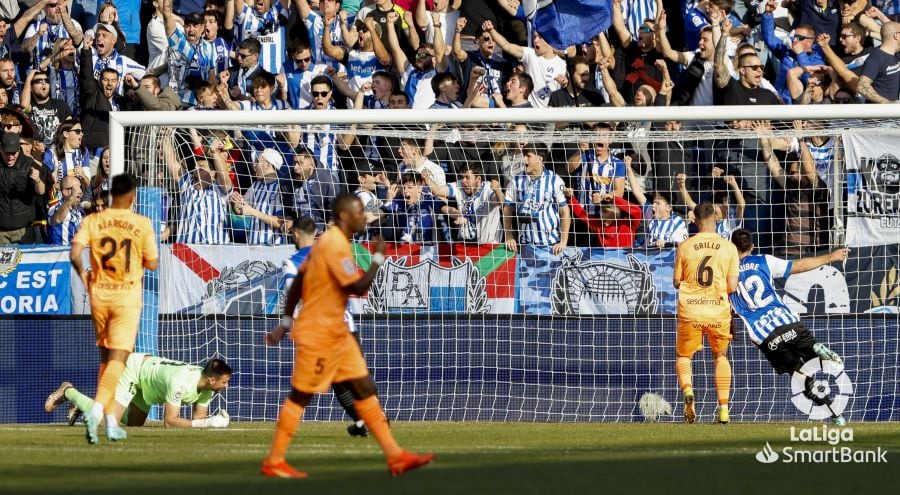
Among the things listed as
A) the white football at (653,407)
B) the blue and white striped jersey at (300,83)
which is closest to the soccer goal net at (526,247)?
the white football at (653,407)

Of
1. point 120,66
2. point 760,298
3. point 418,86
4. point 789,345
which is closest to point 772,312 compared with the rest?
point 760,298

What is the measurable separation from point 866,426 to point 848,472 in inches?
234

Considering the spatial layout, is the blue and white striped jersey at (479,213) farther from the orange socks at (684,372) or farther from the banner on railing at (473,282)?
the orange socks at (684,372)

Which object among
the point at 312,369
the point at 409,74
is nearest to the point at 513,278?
the point at 409,74

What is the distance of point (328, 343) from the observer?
837cm

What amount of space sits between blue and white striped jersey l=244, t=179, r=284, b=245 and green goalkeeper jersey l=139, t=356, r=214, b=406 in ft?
10.5

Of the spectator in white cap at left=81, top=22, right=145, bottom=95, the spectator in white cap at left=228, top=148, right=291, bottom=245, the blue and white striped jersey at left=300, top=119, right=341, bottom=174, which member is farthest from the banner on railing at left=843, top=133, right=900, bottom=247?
the spectator in white cap at left=81, top=22, right=145, bottom=95

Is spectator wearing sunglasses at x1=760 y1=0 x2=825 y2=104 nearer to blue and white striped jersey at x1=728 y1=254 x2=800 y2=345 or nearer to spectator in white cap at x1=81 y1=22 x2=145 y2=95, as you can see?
blue and white striped jersey at x1=728 y1=254 x2=800 y2=345

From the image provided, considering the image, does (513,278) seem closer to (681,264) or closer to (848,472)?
(681,264)

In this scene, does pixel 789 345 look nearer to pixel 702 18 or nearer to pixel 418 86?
pixel 702 18

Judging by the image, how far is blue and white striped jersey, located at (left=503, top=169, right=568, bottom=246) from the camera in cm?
1680

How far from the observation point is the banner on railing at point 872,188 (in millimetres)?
16156

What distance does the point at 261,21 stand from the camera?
822 inches

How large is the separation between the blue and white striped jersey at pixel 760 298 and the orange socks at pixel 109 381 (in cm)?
691
